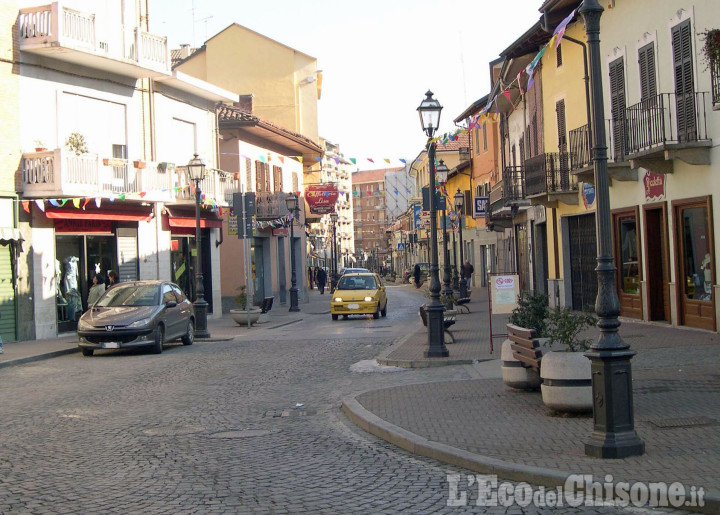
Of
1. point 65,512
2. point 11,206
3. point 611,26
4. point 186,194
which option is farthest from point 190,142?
point 65,512

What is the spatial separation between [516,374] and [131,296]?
11416 millimetres

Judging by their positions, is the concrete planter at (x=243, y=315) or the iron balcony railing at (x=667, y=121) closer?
A: the iron balcony railing at (x=667, y=121)

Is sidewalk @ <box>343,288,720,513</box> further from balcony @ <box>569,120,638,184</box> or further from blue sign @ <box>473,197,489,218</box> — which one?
blue sign @ <box>473,197,489,218</box>

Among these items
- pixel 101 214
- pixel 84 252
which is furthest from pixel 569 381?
pixel 101 214

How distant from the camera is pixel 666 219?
1789cm

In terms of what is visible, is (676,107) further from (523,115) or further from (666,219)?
(523,115)

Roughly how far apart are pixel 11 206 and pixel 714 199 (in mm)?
17336

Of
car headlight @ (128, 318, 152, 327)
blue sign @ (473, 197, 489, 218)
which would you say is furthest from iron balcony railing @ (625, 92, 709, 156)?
blue sign @ (473, 197, 489, 218)

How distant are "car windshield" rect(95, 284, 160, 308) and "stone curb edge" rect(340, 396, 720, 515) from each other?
10680mm

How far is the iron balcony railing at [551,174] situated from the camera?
23.7 metres

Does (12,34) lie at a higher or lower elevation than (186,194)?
higher

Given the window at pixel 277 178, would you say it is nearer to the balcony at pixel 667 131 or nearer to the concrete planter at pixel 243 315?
the concrete planter at pixel 243 315

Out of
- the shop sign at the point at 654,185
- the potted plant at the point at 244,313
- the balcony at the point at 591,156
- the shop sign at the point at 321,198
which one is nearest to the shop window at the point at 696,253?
the shop sign at the point at 654,185

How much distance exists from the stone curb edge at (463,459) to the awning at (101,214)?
15925 millimetres
